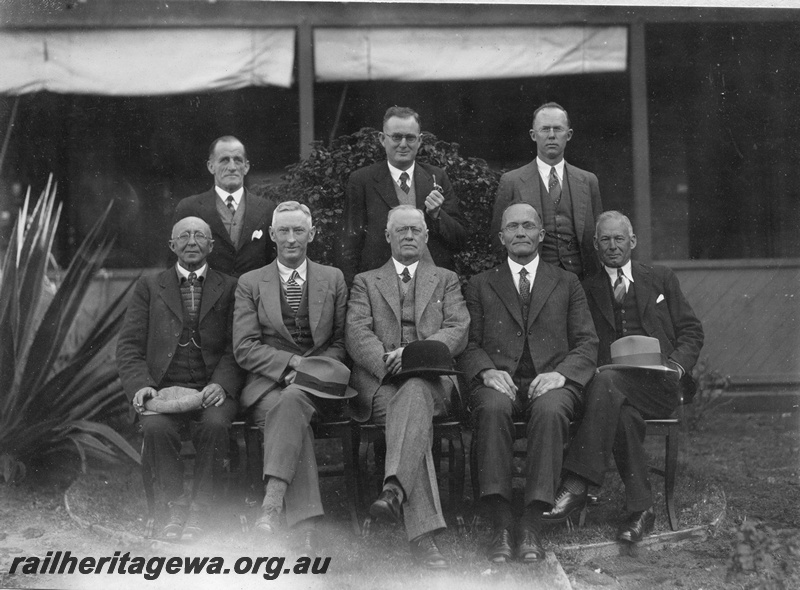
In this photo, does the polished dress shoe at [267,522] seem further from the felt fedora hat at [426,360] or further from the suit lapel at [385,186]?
the suit lapel at [385,186]

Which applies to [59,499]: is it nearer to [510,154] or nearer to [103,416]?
[103,416]

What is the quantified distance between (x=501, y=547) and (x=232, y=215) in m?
2.31

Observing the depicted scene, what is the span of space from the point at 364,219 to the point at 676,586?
2391 millimetres

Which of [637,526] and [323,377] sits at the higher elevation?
[323,377]

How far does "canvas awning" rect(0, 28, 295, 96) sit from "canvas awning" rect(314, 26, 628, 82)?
0.39 metres

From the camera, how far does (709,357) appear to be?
6.16m

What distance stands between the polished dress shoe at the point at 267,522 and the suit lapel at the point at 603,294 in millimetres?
1971

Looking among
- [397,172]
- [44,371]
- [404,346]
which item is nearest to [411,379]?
[404,346]

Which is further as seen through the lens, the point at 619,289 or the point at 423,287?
the point at 619,289

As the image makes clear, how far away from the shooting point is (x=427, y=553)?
3443mm

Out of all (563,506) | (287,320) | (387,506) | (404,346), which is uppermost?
(287,320)

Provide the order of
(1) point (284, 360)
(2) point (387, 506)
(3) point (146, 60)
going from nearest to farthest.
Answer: (2) point (387, 506) → (1) point (284, 360) → (3) point (146, 60)

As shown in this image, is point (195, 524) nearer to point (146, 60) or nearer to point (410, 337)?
point (410, 337)

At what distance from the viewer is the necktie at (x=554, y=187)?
14.8ft
